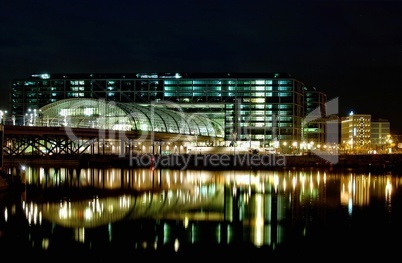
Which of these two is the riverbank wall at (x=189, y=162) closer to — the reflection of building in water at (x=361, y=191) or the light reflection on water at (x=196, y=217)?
the reflection of building in water at (x=361, y=191)

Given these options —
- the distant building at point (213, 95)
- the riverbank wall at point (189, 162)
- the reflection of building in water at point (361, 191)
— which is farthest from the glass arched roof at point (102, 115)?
the reflection of building in water at point (361, 191)

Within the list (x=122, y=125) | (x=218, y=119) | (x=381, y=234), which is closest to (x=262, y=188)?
(x=381, y=234)

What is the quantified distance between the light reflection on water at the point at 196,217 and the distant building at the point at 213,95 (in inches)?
4978

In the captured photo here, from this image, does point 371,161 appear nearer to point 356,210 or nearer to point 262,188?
point 262,188

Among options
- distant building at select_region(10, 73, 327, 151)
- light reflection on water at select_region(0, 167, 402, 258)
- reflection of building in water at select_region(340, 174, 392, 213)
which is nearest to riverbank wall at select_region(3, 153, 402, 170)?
reflection of building in water at select_region(340, 174, 392, 213)

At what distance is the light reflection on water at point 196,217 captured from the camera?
2669 cm

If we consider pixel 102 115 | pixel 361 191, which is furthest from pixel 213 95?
pixel 361 191

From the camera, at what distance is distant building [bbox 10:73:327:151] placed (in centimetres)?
18200

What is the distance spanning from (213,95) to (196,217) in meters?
151

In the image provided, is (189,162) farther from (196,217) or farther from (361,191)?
(196,217)

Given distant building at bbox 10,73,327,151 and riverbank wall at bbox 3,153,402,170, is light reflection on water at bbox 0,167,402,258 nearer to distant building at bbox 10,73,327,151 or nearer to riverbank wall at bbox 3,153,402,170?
riverbank wall at bbox 3,153,402,170

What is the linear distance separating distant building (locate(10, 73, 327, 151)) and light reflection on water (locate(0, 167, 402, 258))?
415ft

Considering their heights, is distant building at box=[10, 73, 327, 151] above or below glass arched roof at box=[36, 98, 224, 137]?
above

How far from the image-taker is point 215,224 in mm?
32219
